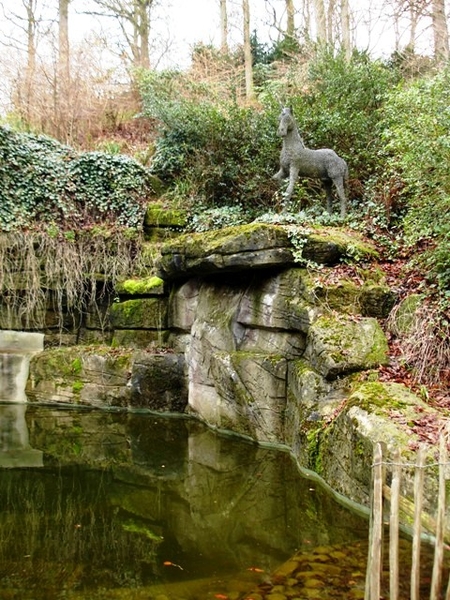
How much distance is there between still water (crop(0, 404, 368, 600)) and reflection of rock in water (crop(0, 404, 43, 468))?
0.09 feet

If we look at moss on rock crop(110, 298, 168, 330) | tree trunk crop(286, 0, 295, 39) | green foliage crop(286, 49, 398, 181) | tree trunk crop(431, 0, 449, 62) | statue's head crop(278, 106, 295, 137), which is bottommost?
moss on rock crop(110, 298, 168, 330)

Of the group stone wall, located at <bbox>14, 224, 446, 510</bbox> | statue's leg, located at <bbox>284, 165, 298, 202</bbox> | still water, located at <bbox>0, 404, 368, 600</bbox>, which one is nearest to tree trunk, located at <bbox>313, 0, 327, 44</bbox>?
statue's leg, located at <bbox>284, 165, 298, 202</bbox>

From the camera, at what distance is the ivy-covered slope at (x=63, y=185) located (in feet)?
33.3

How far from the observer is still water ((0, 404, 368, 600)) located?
3.45 meters

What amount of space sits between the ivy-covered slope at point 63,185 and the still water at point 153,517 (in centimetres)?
493

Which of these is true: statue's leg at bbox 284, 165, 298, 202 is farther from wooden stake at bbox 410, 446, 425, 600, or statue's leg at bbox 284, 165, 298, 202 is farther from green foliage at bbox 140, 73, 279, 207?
wooden stake at bbox 410, 446, 425, 600

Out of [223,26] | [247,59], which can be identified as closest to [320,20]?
[247,59]

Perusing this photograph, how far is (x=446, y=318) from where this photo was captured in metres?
5.57

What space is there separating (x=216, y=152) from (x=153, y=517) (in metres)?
8.10

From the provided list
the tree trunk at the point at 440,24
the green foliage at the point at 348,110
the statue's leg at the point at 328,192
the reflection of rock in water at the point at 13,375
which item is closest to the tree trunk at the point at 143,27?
the green foliage at the point at 348,110

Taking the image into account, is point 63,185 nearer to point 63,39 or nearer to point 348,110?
point 348,110

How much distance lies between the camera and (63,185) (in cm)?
1054

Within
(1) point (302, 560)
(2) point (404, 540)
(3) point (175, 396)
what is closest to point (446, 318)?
(2) point (404, 540)

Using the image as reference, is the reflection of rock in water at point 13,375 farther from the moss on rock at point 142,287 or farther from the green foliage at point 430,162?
the green foliage at point 430,162
